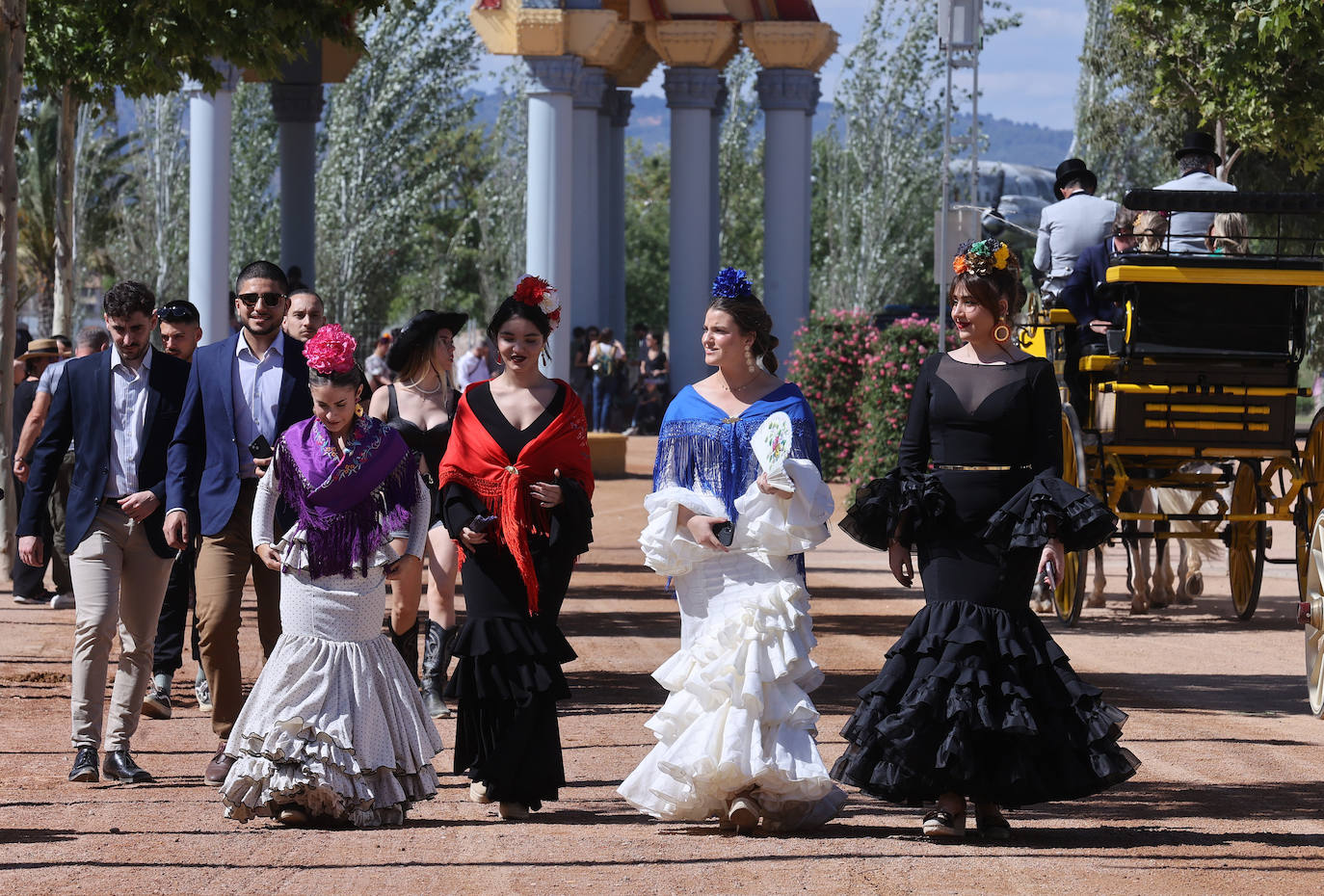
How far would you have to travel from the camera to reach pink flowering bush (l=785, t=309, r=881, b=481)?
25516 mm

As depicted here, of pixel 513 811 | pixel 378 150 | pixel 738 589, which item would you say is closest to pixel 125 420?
pixel 513 811

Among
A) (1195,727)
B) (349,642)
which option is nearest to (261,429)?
(349,642)

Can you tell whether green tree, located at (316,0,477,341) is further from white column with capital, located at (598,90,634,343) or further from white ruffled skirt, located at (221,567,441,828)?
white ruffled skirt, located at (221,567,441,828)

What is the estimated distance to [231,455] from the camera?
7887mm

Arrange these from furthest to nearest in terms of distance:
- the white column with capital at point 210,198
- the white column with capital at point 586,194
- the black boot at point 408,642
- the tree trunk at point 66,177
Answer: the white column with capital at point 586,194
the tree trunk at point 66,177
the white column with capital at point 210,198
the black boot at point 408,642

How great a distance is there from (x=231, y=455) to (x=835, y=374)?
716 inches

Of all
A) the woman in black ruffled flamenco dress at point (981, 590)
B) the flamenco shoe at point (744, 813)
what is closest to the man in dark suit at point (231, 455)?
the flamenco shoe at point (744, 813)

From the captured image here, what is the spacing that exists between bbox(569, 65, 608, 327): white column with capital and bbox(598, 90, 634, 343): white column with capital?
120 inches

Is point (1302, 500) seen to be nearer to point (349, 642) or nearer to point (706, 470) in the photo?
point (706, 470)

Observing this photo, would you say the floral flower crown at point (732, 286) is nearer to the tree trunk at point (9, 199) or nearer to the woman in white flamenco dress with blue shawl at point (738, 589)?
the woman in white flamenco dress with blue shawl at point (738, 589)

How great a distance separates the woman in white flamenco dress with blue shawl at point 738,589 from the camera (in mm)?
6613

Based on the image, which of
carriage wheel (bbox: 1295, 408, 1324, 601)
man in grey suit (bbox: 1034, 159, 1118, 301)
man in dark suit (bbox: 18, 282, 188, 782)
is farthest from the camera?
man in grey suit (bbox: 1034, 159, 1118, 301)

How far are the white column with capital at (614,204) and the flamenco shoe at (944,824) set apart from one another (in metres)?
26.3

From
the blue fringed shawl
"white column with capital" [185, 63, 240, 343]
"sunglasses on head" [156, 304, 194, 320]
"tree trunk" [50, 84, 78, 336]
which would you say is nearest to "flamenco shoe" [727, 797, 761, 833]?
the blue fringed shawl
